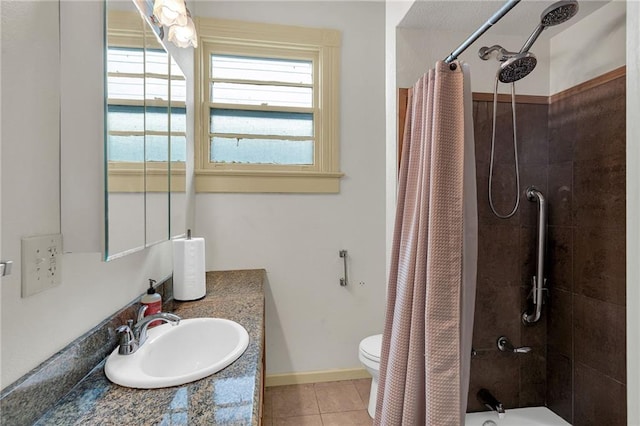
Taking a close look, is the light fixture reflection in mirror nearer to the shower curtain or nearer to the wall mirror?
the wall mirror

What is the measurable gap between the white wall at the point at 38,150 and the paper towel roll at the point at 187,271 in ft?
2.00

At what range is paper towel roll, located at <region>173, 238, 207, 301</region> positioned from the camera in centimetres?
146

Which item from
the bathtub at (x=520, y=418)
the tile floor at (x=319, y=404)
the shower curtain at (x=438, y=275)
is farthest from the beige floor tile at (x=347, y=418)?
the shower curtain at (x=438, y=275)

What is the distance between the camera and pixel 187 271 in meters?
1.46

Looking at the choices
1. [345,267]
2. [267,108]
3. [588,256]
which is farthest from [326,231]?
[588,256]

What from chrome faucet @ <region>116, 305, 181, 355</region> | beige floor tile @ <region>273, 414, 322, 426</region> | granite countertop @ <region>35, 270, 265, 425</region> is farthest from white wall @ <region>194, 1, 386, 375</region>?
granite countertop @ <region>35, 270, 265, 425</region>

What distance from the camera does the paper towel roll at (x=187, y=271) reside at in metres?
1.46

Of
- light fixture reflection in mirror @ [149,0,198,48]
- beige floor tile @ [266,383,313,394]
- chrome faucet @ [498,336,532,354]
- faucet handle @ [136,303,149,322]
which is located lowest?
beige floor tile @ [266,383,313,394]

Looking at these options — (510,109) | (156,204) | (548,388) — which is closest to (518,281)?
(548,388)

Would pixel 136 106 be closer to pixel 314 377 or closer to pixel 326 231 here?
pixel 326 231

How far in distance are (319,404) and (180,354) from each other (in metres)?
1.24

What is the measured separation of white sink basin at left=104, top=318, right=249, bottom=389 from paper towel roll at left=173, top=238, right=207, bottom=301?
1.06ft

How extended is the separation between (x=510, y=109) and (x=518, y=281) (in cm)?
102

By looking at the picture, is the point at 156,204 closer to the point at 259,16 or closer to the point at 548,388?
the point at 259,16
